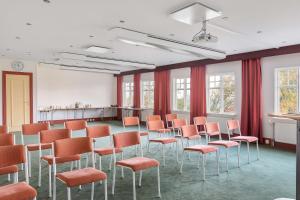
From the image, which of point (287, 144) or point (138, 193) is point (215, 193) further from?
point (287, 144)

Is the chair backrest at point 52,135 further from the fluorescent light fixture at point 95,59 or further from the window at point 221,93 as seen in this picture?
the window at point 221,93

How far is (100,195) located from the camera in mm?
3281

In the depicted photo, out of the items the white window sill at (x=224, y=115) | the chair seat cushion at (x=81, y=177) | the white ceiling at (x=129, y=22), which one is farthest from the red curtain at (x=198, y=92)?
the chair seat cushion at (x=81, y=177)

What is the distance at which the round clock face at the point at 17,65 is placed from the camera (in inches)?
359

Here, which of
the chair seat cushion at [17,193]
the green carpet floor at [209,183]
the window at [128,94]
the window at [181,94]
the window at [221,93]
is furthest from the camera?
the window at [128,94]

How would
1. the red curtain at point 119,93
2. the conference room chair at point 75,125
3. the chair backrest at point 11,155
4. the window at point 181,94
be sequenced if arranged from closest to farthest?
1. the chair backrest at point 11,155
2. the conference room chair at point 75,125
3. the window at point 181,94
4. the red curtain at point 119,93

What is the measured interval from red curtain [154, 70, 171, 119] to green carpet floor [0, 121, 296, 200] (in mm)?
5162

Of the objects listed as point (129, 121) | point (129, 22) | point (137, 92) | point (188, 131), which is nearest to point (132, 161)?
point (188, 131)

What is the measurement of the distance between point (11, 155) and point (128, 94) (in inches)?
411

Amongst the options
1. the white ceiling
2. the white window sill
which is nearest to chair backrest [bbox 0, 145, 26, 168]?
the white ceiling

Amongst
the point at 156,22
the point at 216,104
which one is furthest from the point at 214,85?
the point at 156,22

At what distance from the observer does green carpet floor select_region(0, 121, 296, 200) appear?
3294 mm

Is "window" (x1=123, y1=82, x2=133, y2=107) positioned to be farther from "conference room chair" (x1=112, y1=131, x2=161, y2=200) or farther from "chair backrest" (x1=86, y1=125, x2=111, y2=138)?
"conference room chair" (x1=112, y1=131, x2=161, y2=200)

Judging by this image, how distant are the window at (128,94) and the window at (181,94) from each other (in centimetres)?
327
